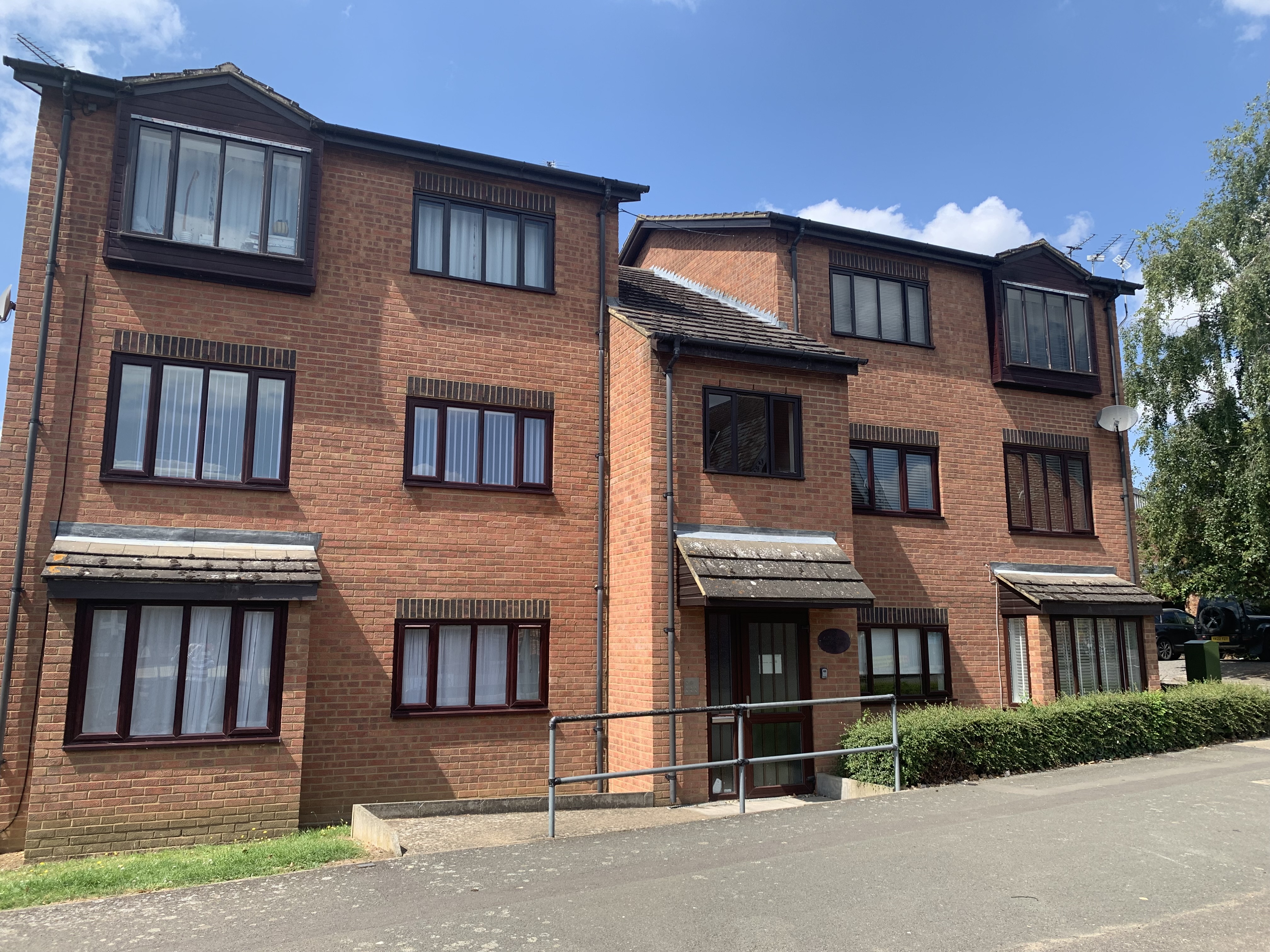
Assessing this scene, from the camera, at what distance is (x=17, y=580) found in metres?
10.1

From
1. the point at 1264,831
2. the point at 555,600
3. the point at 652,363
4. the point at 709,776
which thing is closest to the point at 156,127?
the point at 652,363

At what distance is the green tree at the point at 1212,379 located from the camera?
2025cm

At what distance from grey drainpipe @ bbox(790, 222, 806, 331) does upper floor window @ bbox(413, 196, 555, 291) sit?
3.92m

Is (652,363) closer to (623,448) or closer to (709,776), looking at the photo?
(623,448)

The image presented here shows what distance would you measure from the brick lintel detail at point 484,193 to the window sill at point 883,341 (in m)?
4.97

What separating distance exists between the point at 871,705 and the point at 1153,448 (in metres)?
13.1

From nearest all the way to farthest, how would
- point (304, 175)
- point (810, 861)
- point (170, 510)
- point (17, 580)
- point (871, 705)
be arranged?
1. point (810, 861)
2. point (17, 580)
3. point (170, 510)
4. point (304, 175)
5. point (871, 705)

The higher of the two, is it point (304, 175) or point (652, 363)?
point (304, 175)

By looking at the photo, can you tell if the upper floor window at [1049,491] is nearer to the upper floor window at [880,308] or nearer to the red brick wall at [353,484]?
the upper floor window at [880,308]

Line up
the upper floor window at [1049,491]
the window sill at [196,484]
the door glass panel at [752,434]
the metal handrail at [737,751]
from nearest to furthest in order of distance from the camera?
the metal handrail at [737,751] < the window sill at [196,484] < the door glass panel at [752,434] < the upper floor window at [1049,491]

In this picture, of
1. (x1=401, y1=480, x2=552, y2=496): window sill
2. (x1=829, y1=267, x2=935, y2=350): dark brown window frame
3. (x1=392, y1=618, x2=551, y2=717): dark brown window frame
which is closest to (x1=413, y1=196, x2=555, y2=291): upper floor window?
(x1=401, y1=480, x2=552, y2=496): window sill

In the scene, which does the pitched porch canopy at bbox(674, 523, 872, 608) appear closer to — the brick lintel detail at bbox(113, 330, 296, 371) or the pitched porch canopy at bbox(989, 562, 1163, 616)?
the pitched porch canopy at bbox(989, 562, 1163, 616)

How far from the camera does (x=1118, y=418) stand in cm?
1669

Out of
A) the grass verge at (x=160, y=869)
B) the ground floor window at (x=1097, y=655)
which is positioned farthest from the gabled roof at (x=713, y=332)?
the grass verge at (x=160, y=869)
